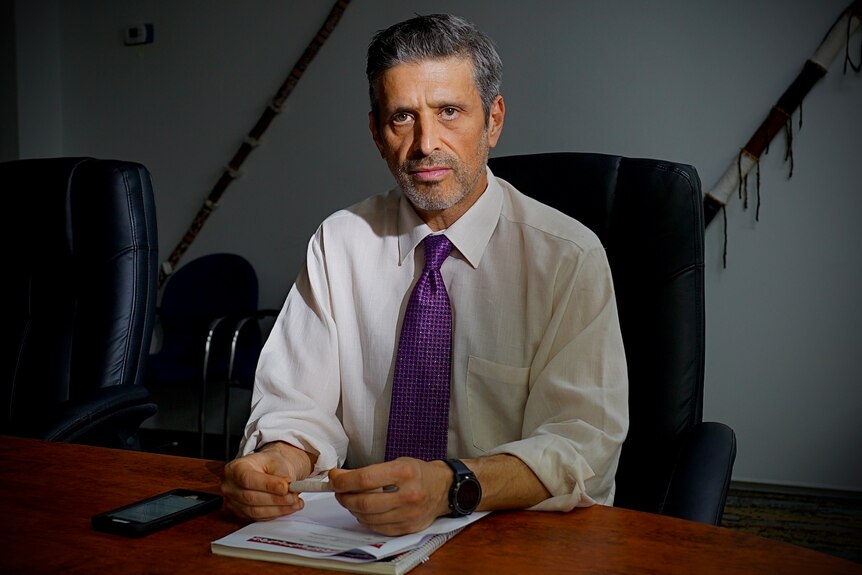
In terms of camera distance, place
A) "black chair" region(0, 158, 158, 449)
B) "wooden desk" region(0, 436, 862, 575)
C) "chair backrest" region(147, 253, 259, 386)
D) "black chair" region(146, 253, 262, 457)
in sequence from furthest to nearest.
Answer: "chair backrest" region(147, 253, 259, 386) → "black chair" region(146, 253, 262, 457) → "black chair" region(0, 158, 158, 449) → "wooden desk" region(0, 436, 862, 575)

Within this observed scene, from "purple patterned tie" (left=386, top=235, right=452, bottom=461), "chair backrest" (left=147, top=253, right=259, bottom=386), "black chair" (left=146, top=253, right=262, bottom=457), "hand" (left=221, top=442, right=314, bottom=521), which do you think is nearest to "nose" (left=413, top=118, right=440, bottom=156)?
"purple patterned tie" (left=386, top=235, right=452, bottom=461)

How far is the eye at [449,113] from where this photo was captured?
4.74 ft

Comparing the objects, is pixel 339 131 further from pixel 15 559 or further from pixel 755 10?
pixel 15 559

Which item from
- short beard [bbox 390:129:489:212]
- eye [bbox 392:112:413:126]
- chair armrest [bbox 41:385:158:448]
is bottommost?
chair armrest [bbox 41:385:158:448]

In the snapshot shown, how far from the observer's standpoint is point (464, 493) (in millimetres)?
959

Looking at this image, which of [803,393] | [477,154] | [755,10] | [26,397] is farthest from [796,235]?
[26,397]

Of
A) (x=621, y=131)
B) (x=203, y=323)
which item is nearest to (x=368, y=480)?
(x=621, y=131)

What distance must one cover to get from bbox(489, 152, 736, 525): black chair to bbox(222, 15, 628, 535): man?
0.11 metres

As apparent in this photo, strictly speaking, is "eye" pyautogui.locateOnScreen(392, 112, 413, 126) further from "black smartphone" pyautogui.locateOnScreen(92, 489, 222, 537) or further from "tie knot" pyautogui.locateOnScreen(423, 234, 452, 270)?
"black smartphone" pyautogui.locateOnScreen(92, 489, 222, 537)

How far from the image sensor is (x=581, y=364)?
4.12 feet

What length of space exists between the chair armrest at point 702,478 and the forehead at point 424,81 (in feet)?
2.26

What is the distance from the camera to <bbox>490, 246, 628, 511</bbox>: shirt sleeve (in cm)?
110

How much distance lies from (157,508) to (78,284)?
39.4 inches

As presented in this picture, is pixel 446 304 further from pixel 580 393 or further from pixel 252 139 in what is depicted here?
pixel 252 139
